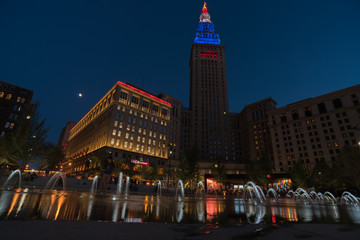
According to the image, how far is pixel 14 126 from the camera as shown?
6644cm

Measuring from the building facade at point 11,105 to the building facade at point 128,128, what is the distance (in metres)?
25.9

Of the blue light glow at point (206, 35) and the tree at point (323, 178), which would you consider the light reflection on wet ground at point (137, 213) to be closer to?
the tree at point (323, 178)

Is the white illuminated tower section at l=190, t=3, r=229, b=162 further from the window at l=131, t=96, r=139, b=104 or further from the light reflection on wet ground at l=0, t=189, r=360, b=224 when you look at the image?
the light reflection on wet ground at l=0, t=189, r=360, b=224

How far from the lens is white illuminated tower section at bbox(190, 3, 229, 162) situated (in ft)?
418

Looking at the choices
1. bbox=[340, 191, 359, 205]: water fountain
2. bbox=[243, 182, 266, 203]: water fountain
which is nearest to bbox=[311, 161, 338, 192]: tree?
bbox=[340, 191, 359, 205]: water fountain

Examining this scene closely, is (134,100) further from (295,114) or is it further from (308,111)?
(308,111)

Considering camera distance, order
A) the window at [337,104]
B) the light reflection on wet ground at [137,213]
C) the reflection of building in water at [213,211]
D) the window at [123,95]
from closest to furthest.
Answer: the light reflection on wet ground at [137,213] < the reflection of building in water at [213,211] < the window at [123,95] < the window at [337,104]

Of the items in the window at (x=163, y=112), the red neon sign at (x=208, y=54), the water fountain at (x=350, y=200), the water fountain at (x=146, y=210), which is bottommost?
the water fountain at (x=146, y=210)

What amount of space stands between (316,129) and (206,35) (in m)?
124

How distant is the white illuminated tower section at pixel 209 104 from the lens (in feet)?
418

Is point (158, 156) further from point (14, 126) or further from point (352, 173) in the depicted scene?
point (352, 173)

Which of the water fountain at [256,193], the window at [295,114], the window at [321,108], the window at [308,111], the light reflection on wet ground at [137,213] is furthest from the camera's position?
the window at [295,114]

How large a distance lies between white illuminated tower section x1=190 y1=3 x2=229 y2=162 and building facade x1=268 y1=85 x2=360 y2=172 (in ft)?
138

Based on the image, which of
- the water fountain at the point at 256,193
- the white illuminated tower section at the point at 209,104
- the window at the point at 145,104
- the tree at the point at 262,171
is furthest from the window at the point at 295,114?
the window at the point at 145,104
